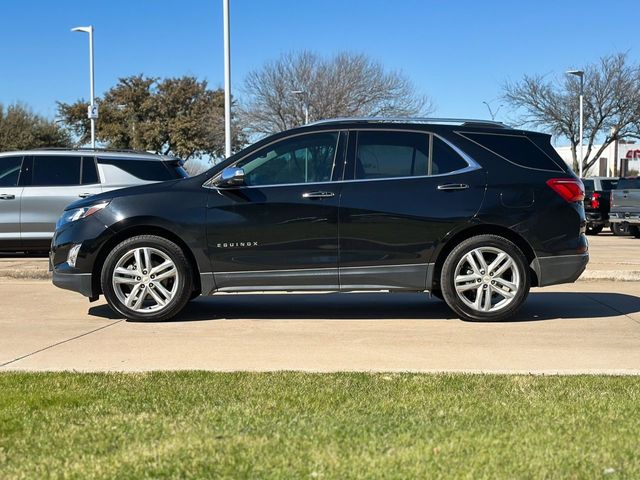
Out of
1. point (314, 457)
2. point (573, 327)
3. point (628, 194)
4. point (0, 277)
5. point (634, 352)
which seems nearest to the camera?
point (314, 457)

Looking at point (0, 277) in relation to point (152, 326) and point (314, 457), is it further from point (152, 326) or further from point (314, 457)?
point (314, 457)

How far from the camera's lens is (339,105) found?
4172 cm

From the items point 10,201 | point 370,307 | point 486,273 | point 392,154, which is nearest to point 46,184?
point 10,201

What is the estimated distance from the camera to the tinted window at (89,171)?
13039mm

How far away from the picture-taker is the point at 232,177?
7.20 metres

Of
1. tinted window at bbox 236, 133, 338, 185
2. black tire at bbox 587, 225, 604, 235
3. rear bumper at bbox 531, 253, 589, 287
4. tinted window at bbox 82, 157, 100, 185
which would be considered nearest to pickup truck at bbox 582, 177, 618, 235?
black tire at bbox 587, 225, 604, 235

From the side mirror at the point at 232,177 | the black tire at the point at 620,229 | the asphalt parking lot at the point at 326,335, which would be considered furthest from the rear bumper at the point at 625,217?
the side mirror at the point at 232,177

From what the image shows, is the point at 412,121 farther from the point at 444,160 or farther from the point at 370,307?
the point at 370,307

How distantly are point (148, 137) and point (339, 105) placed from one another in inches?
637

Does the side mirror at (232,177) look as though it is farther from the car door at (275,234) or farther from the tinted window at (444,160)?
the tinted window at (444,160)

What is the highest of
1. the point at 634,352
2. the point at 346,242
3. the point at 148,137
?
the point at 148,137

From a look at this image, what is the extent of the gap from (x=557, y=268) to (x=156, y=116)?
160 feet

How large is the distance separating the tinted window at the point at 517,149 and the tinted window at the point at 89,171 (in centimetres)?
741

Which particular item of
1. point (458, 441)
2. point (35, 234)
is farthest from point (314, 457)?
point (35, 234)
